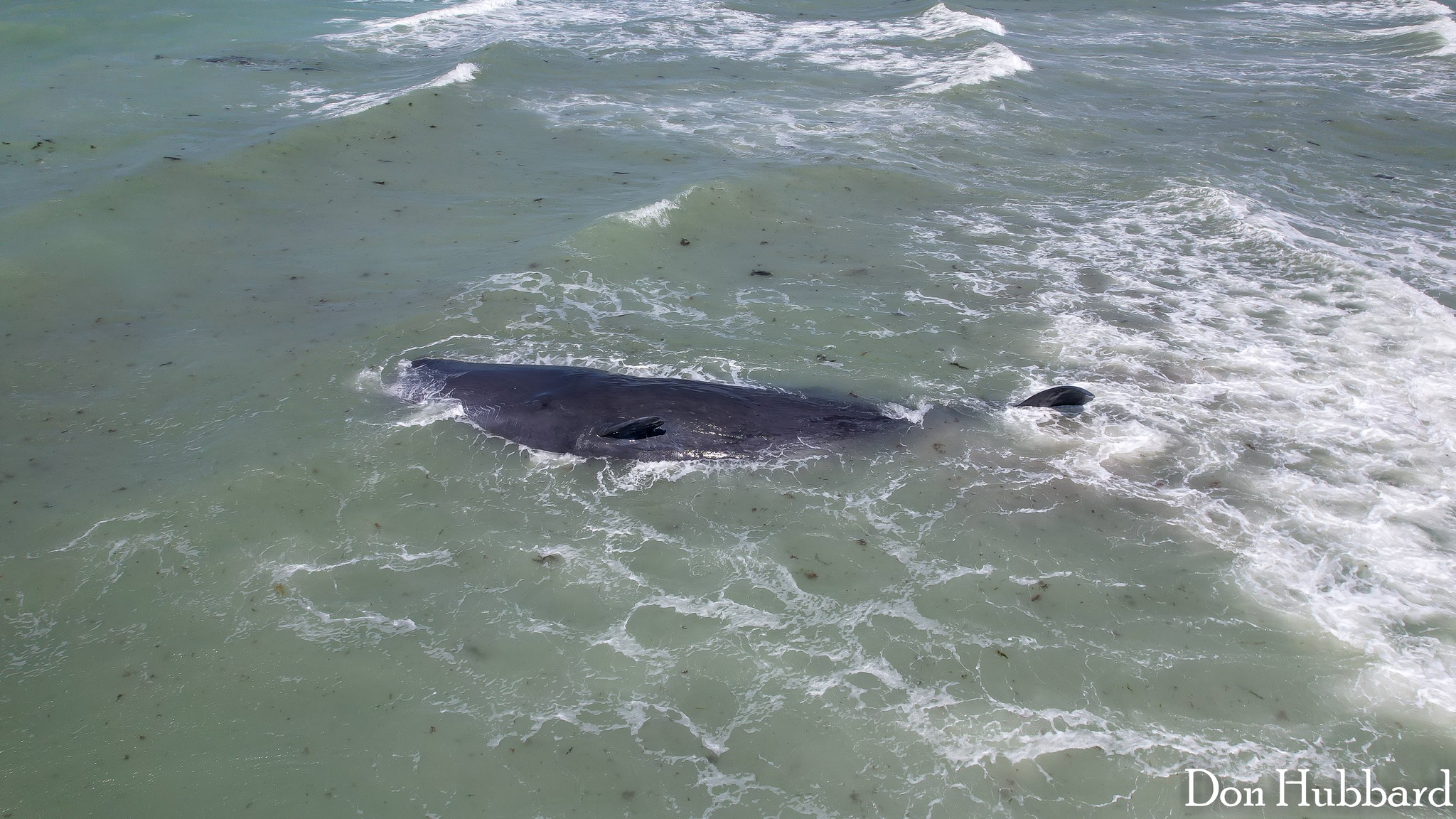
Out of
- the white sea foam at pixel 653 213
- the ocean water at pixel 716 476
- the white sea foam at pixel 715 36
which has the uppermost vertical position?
the white sea foam at pixel 715 36

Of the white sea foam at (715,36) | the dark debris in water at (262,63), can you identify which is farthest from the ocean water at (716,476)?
the white sea foam at (715,36)

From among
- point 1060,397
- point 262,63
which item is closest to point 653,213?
point 1060,397

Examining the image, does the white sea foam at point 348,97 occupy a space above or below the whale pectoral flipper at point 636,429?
above

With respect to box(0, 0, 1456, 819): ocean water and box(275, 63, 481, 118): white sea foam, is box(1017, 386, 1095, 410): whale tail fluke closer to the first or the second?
box(0, 0, 1456, 819): ocean water

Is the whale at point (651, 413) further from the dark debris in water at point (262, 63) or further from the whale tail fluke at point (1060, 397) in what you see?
the dark debris in water at point (262, 63)

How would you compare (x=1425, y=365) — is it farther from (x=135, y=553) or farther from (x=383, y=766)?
(x=135, y=553)

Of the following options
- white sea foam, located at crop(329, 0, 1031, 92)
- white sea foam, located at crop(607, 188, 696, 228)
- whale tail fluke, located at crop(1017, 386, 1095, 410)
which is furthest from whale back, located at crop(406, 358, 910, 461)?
white sea foam, located at crop(329, 0, 1031, 92)

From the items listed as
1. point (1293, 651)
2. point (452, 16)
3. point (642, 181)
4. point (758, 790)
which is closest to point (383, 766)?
point (758, 790)
